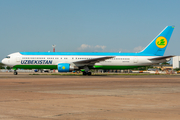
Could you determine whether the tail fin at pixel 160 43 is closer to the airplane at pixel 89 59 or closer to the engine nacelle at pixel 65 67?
the airplane at pixel 89 59

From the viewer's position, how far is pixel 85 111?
814 centimetres

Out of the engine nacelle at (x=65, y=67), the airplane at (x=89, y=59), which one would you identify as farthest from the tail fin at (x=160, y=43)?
the engine nacelle at (x=65, y=67)

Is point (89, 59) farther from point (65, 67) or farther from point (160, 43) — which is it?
point (160, 43)

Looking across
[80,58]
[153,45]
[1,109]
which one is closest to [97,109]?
[1,109]

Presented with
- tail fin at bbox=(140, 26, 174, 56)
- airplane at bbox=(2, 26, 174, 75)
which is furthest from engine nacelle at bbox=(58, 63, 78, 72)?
tail fin at bbox=(140, 26, 174, 56)

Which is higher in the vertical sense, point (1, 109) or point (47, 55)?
point (47, 55)

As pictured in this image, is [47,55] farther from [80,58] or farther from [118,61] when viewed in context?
[118,61]

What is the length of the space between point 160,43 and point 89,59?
16304mm

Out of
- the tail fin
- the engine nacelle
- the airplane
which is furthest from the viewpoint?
the tail fin

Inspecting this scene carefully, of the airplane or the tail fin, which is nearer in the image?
the airplane

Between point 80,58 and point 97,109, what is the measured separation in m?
36.0

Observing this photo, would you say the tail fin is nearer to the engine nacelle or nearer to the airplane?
the airplane

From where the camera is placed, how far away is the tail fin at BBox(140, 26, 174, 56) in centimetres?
4684

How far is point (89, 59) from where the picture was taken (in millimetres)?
40781
